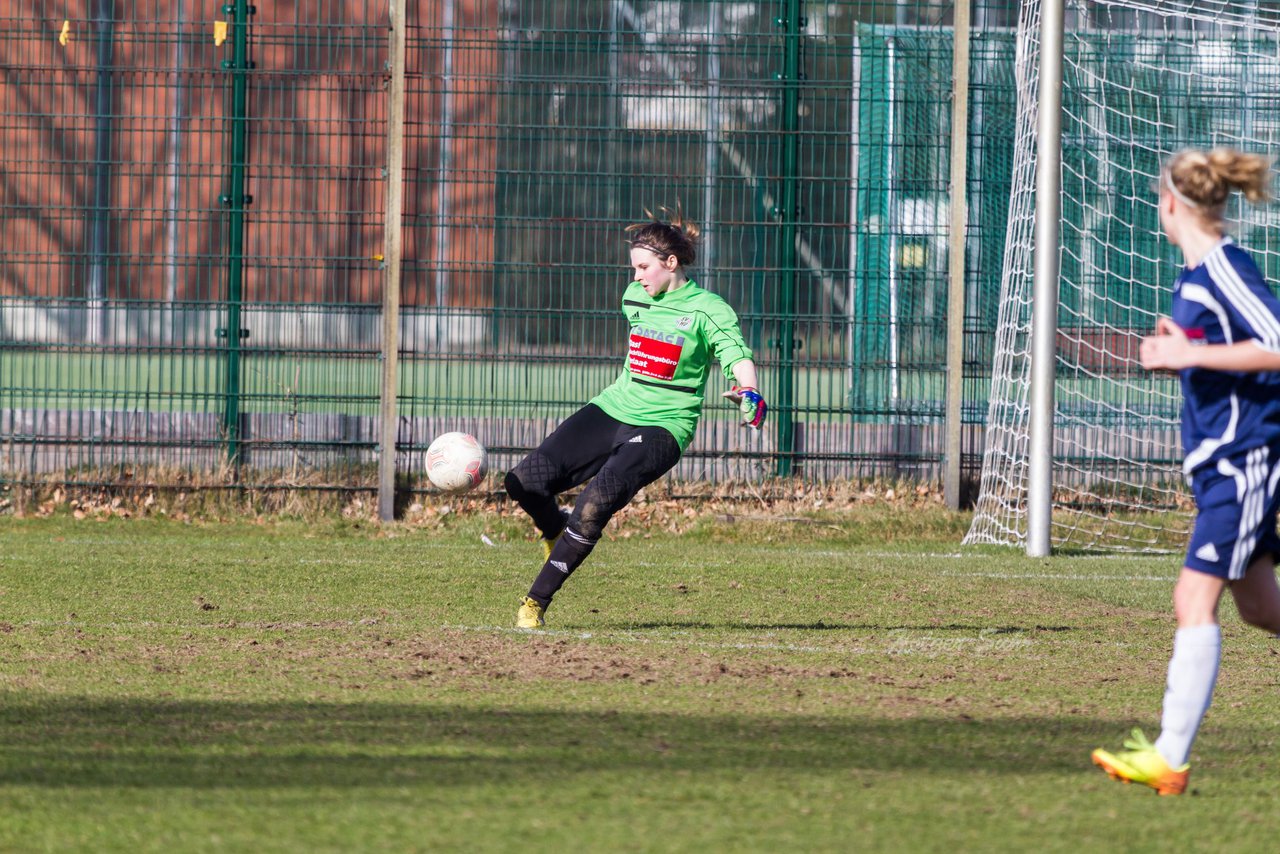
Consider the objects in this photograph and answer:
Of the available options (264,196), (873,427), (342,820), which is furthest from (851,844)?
(264,196)

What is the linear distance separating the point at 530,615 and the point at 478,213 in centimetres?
534

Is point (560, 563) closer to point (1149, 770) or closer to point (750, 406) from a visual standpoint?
point (750, 406)

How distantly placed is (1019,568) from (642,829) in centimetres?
A: 643

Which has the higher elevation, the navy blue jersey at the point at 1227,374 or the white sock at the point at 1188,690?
the navy blue jersey at the point at 1227,374

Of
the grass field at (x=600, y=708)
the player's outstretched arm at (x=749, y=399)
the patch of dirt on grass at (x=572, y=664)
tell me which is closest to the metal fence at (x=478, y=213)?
the grass field at (x=600, y=708)

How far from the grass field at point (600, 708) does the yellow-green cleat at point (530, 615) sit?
0.26 ft

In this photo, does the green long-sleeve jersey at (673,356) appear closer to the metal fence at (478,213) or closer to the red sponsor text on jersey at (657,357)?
the red sponsor text on jersey at (657,357)

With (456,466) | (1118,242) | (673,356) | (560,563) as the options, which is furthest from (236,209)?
(1118,242)

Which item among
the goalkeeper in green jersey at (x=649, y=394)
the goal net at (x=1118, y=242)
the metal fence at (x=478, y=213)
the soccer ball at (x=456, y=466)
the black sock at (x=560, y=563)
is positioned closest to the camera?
the black sock at (x=560, y=563)

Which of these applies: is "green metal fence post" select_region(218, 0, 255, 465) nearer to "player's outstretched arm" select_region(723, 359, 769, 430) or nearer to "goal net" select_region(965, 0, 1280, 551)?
"goal net" select_region(965, 0, 1280, 551)

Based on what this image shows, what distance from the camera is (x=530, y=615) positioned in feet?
23.3

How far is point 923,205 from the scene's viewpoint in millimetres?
11797

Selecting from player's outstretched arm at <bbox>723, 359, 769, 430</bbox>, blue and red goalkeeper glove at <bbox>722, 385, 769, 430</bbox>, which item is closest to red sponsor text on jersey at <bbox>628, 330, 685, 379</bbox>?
player's outstretched arm at <bbox>723, 359, 769, 430</bbox>

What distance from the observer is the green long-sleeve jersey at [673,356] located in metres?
7.36
